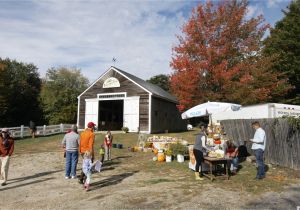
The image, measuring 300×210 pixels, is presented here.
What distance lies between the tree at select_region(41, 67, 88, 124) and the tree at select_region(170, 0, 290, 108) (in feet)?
87.7

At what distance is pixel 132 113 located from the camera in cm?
2720

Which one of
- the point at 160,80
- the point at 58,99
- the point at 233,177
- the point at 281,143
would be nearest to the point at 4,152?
the point at 233,177

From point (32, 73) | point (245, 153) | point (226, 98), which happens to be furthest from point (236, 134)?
point (32, 73)

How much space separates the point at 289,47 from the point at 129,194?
23.7 metres

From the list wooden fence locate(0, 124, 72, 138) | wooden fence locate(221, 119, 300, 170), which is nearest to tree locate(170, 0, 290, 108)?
wooden fence locate(221, 119, 300, 170)

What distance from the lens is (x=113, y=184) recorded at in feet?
30.6

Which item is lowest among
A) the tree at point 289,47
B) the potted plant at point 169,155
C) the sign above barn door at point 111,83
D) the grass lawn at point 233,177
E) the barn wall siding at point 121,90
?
the grass lawn at point 233,177

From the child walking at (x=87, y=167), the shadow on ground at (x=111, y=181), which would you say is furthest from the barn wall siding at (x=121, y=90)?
the child walking at (x=87, y=167)

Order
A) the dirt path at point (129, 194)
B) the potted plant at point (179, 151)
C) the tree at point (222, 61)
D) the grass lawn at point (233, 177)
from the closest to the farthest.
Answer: the dirt path at point (129, 194)
the grass lawn at point (233, 177)
the potted plant at point (179, 151)
the tree at point (222, 61)

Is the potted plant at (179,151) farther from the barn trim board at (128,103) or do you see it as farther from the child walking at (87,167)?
the barn trim board at (128,103)

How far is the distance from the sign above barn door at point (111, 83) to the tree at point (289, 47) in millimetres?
13951

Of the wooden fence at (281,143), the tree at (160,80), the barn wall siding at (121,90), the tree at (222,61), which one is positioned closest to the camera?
the wooden fence at (281,143)

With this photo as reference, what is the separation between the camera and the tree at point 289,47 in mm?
25422

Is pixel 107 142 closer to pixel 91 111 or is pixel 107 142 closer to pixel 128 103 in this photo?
pixel 128 103
